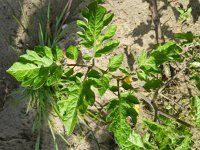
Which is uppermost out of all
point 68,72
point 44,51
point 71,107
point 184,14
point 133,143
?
point 184,14

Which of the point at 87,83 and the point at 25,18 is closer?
the point at 87,83

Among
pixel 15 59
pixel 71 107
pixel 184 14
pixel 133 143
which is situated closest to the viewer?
pixel 71 107

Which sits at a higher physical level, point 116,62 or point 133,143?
point 116,62

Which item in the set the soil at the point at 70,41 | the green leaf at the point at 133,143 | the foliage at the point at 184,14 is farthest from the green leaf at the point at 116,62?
the foliage at the point at 184,14

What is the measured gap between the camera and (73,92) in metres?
1.88

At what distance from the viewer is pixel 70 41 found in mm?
2955

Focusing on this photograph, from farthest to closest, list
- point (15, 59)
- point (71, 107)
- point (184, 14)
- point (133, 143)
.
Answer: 1. point (15, 59)
2. point (184, 14)
3. point (133, 143)
4. point (71, 107)

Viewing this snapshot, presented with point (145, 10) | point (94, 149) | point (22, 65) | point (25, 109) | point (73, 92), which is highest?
point (145, 10)

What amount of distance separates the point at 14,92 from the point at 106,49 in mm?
1255

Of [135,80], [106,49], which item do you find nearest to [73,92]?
[106,49]

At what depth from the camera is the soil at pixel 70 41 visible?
291 centimetres

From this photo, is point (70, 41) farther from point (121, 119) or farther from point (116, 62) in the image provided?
point (121, 119)

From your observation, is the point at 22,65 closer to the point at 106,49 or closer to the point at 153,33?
the point at 106,49

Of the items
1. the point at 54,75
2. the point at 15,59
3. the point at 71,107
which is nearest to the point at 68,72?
the point at 54,75
